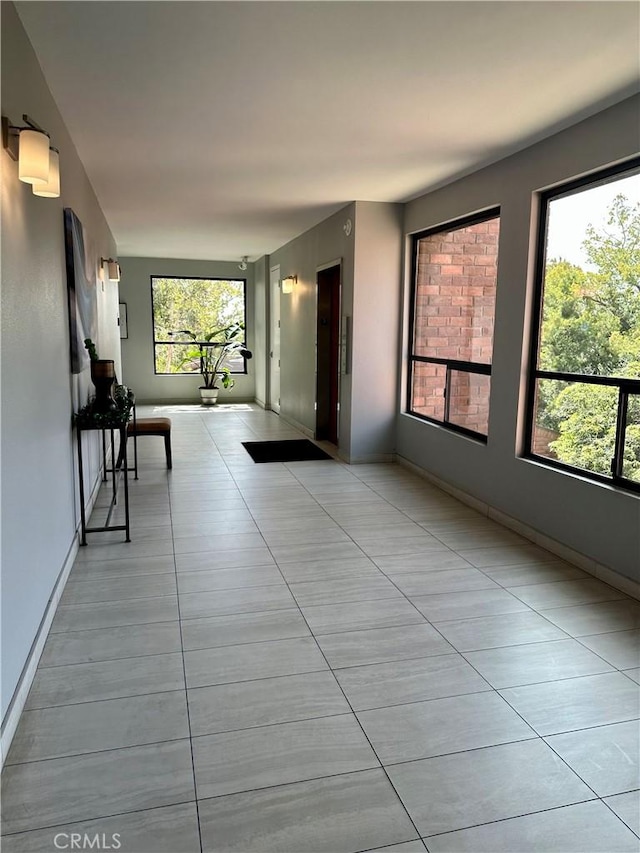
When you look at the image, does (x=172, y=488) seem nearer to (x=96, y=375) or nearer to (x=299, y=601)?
(x=96, y=375)

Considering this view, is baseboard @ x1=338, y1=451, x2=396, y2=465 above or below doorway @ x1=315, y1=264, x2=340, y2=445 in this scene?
below

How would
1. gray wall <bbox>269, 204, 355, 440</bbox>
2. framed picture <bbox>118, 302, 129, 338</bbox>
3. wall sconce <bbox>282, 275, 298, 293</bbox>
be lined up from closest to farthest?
gray wall <bbox>269, 204, 355, 440</bbox> → wall sconce <bbox>282, 275, 298, 293</bbox> → framed picture <bbox>118, 302, 129, 338</bbox>

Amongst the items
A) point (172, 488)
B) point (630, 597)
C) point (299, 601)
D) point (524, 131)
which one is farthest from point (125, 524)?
point (524, 131)

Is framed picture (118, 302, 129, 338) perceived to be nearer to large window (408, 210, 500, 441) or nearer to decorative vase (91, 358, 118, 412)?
large window (408, 210, 500, 441)

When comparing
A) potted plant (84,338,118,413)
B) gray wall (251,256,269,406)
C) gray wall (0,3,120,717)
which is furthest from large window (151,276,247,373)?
gray wall (0,3,120,717)

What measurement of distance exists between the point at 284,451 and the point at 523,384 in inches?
122

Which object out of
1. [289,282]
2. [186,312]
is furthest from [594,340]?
[186,312]

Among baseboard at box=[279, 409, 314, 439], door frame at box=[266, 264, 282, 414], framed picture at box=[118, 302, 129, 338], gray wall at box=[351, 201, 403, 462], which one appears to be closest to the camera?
gray wall at box=[351, 201, 403, 462]

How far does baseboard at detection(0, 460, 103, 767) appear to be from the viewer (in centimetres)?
183

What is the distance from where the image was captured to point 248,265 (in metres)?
10.2

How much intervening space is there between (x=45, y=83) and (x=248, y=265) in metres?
7.48

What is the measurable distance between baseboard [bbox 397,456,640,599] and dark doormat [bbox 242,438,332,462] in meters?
1.50

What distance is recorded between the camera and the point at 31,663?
2191 mm

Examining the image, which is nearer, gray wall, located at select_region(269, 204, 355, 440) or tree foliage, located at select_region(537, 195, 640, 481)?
tree foliage, located at select_region(537, 195, 640, 481)
